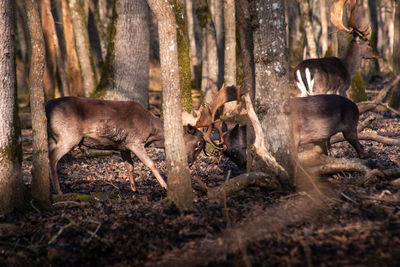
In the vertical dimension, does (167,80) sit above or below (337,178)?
above

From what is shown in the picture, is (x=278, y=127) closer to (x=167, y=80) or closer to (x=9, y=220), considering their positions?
(x=167, y=80)

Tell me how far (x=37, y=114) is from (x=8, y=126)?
379mm

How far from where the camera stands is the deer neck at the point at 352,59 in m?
11.4

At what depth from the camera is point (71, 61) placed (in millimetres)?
17281

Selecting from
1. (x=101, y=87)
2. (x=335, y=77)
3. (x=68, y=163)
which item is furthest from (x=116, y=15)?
(x=335, y=77)

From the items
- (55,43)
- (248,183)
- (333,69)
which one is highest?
(55,43)

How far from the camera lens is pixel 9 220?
17.2 feet

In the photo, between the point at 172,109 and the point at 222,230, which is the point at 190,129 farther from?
the point at 222,230

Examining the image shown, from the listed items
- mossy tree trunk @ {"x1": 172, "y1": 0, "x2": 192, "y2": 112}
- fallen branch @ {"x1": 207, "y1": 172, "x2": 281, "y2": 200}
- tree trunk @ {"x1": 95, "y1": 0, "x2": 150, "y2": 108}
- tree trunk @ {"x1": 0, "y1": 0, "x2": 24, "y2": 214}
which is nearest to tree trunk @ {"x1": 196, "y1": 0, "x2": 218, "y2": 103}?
tree trunk @ {"x1": 95, "y1": 0, "x2": 150, "y2": 108}

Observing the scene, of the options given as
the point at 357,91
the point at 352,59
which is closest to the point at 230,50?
the point at 352,59

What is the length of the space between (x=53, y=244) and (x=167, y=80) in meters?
2.15

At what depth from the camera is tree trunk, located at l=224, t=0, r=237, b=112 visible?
12539 mm

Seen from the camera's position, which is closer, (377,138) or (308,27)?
(377,138)

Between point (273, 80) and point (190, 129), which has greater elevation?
point (273, 80)
